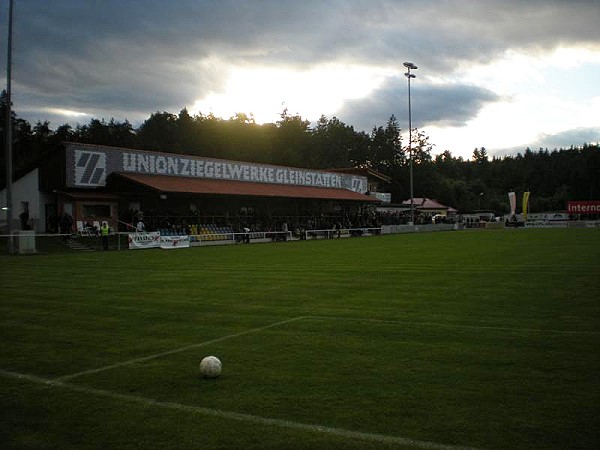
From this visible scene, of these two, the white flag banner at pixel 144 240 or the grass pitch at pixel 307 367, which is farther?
the white flag banner at pixel 144 240

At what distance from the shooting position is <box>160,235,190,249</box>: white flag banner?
1283 inches

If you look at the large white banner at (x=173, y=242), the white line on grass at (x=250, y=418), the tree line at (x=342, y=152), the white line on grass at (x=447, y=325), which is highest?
the tree line at (x=342, y=152)

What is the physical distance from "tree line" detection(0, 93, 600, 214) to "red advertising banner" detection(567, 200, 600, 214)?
2591cm

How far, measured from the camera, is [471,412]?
4516 mm

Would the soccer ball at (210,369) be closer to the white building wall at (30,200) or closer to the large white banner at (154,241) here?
the large white banner at (154,241)

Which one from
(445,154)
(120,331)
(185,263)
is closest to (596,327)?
(120,331)

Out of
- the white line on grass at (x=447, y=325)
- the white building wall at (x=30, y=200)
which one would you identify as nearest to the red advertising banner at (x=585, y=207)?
the white building wall at (x=30, y=200)

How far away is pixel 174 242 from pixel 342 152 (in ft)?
276

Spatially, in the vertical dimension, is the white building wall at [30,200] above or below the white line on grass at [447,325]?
above

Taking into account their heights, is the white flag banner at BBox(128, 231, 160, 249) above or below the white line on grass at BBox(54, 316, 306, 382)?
above

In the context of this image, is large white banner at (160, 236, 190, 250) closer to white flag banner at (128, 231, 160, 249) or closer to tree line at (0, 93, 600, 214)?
white flag banner at (128, 231, 160, 249)

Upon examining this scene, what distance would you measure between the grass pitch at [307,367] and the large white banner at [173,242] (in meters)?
19.9

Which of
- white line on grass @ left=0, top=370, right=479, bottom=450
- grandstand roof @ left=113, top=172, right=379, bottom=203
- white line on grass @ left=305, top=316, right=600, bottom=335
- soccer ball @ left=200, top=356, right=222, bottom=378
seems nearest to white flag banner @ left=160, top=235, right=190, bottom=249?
grandstand roof @ left=113, top=172, right=379, bottom=203

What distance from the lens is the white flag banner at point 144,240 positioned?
31641 millimetres
